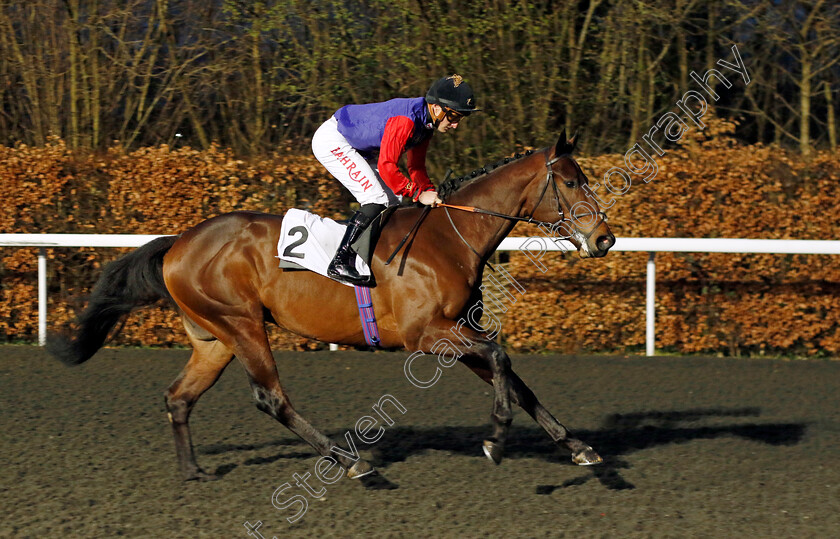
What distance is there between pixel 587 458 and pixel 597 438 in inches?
32.8

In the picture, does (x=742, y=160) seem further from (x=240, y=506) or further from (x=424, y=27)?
(x=240, y=506)

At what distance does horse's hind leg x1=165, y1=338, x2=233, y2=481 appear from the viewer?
4.11 m

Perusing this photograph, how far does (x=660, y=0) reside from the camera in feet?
31.0

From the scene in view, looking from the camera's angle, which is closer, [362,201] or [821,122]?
[362,201]

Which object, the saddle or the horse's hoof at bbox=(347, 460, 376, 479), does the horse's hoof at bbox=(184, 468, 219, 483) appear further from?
the saddle

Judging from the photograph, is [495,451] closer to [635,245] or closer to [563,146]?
[563,146]

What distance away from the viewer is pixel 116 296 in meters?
4.50

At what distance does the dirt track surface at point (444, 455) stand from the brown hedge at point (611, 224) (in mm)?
659

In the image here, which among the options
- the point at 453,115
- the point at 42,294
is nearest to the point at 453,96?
the point at 453,115

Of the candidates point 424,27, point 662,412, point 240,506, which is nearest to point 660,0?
point 424,27

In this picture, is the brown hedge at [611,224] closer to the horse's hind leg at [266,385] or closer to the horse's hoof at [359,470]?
the horse's hind leg at [266,385]

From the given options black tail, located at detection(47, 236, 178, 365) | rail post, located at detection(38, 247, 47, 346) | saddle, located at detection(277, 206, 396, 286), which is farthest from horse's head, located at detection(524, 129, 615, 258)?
rail post, located at detection(38, 247, 47, 346)

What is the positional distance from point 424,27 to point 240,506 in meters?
6.33

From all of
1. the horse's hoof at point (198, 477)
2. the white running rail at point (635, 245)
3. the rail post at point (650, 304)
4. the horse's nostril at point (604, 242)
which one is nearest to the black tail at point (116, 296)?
the horse's hoof at point (198, 477)
